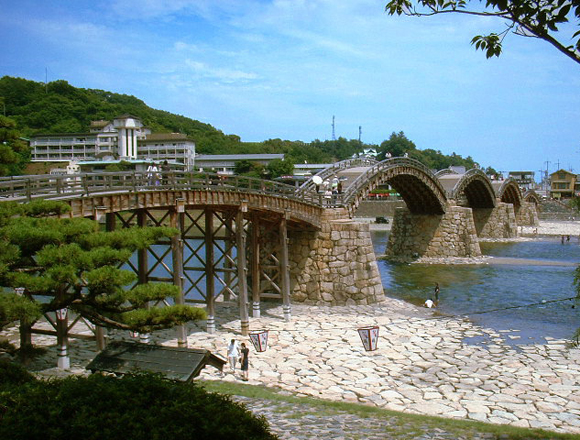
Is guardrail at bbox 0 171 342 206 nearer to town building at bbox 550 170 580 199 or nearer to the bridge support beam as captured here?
the bridge support beam

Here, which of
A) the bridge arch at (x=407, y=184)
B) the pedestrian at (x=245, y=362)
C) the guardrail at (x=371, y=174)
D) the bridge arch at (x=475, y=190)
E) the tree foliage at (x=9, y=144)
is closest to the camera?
the tree foliage at (x=9, y=144)

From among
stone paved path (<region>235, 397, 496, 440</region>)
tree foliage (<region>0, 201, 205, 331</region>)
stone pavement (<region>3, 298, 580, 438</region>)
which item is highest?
tree foliage (<region>0, 201, 205, 331</region>)

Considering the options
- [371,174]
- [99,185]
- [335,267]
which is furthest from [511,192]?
[99,185]

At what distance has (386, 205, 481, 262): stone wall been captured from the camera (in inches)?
1564

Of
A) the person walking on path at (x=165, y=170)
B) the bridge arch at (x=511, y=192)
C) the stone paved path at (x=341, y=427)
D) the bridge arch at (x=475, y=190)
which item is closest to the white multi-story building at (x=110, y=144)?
the bridge arch at (x=475, y=190)

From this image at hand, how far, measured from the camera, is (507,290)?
27984 mm

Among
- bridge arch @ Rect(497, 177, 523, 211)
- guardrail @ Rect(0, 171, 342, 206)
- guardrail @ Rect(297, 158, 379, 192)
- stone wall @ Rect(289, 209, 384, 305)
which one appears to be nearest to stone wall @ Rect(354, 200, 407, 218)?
bridge arch @ Rect(497, 177, 523, 211)

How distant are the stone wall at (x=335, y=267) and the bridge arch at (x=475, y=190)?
21.9 meters

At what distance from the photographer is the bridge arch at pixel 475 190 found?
44594mm

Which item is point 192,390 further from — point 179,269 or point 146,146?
point 146,146

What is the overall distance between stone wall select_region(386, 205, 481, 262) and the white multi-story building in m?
28.1

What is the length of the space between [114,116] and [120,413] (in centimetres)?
8162

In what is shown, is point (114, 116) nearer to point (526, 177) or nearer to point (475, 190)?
point (475, 190)

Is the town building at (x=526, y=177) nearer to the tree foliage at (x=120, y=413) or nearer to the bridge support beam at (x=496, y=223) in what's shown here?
the bridge support beam at (x=496, y=223)
